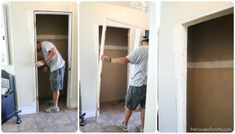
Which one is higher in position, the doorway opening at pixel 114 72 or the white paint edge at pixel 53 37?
the white paint edge at pixel 53 37

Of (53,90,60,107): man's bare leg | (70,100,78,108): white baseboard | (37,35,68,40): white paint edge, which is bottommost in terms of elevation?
(70,100,78,108): white baseboard

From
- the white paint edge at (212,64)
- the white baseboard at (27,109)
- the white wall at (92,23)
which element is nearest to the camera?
the white wall at (92,23)

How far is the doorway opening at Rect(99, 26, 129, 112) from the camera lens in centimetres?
145

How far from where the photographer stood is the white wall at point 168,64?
56.6 inches

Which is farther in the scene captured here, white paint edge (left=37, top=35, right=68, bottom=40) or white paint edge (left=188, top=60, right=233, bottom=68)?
white paint edge (left=188, top=60, right=233, bottom=68)

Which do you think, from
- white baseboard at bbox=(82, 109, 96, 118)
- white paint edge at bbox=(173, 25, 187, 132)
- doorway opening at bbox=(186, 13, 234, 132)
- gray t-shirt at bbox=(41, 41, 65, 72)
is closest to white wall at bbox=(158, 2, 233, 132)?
white paint edge at bbox=(173, 25, 187, 132)

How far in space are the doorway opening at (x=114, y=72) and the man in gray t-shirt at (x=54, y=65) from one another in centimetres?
32

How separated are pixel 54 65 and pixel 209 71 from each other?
1.43m

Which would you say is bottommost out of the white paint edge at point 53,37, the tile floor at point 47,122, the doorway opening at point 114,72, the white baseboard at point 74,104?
the tile floor at point 47,122

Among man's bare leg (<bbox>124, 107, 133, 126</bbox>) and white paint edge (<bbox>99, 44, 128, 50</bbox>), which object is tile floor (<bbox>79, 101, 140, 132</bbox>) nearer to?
man's bare leg (<bbox>124, 107, 133, 126</bbox>)

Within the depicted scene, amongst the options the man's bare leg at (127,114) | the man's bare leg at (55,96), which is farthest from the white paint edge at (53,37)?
the man's bare leg at (127,114)

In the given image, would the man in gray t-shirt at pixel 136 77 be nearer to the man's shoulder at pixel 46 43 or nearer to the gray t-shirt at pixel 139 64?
the gray t-shirt at pixel 139 64

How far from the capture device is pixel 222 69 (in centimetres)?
187

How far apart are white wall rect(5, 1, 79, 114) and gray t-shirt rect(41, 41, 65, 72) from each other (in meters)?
0.08
